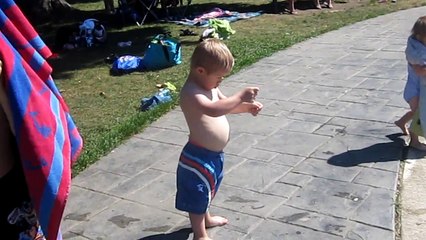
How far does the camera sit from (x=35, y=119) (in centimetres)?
194

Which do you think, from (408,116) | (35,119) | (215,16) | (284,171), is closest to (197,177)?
(284,171)

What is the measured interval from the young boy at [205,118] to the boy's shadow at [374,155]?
1.45m

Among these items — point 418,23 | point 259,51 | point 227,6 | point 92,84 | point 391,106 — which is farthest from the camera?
point 227,6

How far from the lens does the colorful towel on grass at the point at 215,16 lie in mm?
11112

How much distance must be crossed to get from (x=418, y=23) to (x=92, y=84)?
441 centimetres

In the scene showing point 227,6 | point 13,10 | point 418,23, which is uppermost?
point 13,10

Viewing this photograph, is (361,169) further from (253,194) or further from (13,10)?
(13,10)

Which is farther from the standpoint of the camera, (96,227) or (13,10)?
(96,227)

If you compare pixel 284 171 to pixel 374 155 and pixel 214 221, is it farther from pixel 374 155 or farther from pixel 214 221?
pixel 214 221

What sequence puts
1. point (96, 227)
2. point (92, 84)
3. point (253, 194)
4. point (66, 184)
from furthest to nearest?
point (92, 84)
point (253, 194)
point (96, 227)
point (66, 184)

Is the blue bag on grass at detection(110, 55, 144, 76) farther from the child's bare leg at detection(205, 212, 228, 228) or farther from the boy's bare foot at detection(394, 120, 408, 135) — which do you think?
the child's bare leg at detection(205, 212, 228, 228)

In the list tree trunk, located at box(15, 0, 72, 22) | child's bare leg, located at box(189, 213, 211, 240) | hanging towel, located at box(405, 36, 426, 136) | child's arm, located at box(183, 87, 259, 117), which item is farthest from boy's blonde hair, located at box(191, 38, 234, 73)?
tree trunk, located at box(15, 0, 72, 22)

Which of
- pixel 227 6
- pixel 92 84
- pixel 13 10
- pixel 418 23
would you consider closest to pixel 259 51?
pixel 92 84

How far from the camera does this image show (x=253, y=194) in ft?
13.6
